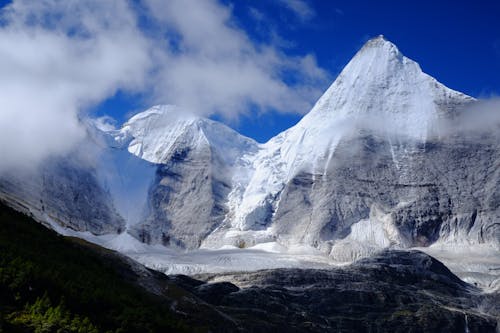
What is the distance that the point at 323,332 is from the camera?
18925 cm

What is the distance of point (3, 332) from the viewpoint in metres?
42.5

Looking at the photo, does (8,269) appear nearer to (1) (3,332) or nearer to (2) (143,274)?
(1) (3,332)

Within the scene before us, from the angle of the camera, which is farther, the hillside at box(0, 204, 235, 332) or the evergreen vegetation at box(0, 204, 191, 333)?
the hillside at box(0, 204, 235, 332)

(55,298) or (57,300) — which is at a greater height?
(55,298)

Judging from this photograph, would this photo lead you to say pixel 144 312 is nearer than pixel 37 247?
Yes

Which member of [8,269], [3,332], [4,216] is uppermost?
[4,216]

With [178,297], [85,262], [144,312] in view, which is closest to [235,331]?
[178,297]

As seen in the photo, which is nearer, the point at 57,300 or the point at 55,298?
the point at 57,300

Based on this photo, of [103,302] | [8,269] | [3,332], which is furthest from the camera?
[103,302]

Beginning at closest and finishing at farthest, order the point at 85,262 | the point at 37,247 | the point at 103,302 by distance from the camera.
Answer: the point at 103,302 < the point at 37,247 < the point at 85,262

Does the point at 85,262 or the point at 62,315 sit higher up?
the point at 85,262

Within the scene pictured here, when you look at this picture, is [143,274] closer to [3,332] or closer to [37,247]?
[37,247]

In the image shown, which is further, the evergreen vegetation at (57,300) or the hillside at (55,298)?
the hillside at (55,298)

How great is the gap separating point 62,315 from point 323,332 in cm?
14877
